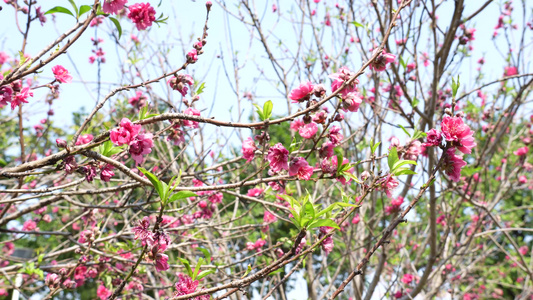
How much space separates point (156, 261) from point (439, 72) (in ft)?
8.28

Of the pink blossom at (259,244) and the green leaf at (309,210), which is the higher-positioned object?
the pink blossom at (259,244)

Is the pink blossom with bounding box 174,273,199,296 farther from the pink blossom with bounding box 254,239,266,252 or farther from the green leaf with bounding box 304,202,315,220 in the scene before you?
the pink blossom with bounding box 254,239,266,252

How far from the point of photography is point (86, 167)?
5.74 ft

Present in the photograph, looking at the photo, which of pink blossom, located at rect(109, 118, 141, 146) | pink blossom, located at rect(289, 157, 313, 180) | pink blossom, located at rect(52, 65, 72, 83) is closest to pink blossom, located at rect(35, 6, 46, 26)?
pink blossom, located at rect(52, 65, 72, 83)

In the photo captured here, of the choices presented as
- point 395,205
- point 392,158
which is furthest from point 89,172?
point 395,205

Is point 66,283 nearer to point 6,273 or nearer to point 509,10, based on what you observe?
point 6,273

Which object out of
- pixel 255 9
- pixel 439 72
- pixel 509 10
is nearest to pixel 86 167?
pixel 439 72

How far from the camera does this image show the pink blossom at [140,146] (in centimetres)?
153

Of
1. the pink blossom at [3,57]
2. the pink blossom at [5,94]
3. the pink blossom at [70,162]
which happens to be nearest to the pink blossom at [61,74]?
the pink blossom at [5,94]

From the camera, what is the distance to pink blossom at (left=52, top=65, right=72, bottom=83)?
6.95 feet

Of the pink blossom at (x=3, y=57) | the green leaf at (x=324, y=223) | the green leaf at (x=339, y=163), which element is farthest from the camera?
the pink blossom at (x=3, y=57)

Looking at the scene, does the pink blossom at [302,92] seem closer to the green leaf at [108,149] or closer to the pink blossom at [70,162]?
the green leaf at [108,149]

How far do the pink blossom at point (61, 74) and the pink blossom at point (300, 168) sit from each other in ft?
4.41

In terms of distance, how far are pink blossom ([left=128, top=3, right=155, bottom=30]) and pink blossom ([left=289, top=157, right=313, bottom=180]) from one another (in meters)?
1.07
